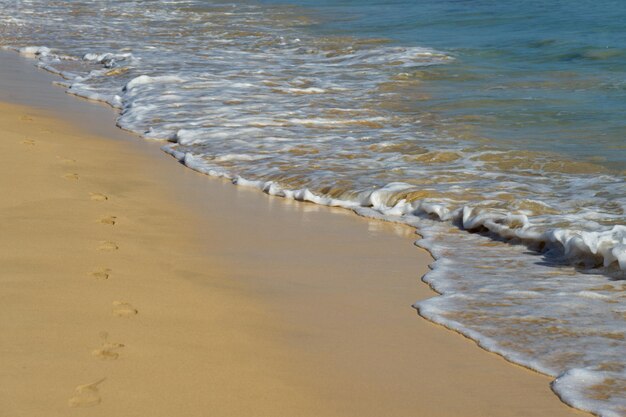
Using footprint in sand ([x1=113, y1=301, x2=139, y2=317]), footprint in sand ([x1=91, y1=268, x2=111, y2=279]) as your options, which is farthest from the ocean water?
footprint in sand ([x1=91, y1=268, x2=111, y2=279])

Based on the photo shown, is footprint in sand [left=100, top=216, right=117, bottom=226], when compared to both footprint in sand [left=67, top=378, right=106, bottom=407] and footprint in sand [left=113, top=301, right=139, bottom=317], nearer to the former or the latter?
footprint in sand [left=113, top=301, right=139, bottom=317]

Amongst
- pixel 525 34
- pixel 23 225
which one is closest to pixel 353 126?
pixel 23 225

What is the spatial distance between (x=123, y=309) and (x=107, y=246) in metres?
0.93

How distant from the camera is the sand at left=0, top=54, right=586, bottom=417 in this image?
10.7 feet

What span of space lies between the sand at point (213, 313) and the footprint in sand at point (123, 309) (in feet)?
0.03

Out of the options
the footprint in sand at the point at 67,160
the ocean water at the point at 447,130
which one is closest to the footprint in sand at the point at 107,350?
the ocean water at the point at 447,130

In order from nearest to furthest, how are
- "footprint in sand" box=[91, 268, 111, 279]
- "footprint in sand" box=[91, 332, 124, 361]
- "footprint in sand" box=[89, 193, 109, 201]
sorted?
"footprint in sand" box=[91, 332, 124, 361] < "footprint in sand" box=[91, 268, 111, 279] < "footprint in sand" box=[89, 193, 109, 201]

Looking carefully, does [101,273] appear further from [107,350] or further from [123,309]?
[107,350]

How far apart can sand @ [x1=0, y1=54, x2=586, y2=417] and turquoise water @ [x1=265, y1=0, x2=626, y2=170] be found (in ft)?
10.1

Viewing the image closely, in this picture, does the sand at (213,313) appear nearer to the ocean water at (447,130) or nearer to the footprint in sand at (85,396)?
the footprint in sand at (85,396)

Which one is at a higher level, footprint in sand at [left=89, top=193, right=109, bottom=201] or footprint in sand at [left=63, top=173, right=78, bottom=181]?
footprint in sand at [left=63, top=173, right=78, bottom=181]

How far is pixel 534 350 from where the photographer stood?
3951 mm

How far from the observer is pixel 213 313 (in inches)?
160

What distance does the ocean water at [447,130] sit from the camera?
4492 mm
